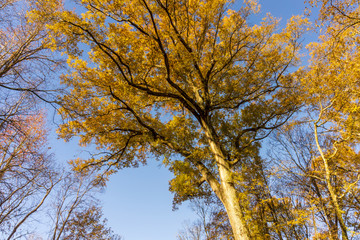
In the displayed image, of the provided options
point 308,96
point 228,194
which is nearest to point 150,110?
point 228,194

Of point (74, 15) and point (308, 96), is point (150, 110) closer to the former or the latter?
point (74, 15)

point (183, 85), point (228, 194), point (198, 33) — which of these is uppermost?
point (198, 33)

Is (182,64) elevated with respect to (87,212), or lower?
elevated

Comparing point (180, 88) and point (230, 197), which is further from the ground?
point (180, 88)

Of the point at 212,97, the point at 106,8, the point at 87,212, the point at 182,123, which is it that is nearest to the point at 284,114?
the point at 212,97

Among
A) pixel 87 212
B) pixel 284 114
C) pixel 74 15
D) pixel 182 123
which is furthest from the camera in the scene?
pixel 87 212

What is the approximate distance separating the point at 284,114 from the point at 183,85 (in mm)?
3825

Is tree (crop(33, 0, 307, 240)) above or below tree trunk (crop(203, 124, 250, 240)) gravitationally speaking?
above

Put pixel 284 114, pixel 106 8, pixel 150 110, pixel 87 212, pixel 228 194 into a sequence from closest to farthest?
1. pixel 228 194
2. pixel 106 8
3. pixel 284 114
4. pixel 150 110
5. pixel 87 212

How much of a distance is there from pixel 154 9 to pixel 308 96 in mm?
6495

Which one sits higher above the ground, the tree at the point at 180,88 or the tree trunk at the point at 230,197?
the tree at the point at 180,88

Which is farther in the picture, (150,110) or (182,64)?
(150,110)

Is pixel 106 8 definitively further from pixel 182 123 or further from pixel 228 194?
pixel 228 194

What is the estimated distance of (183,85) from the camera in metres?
7.28
